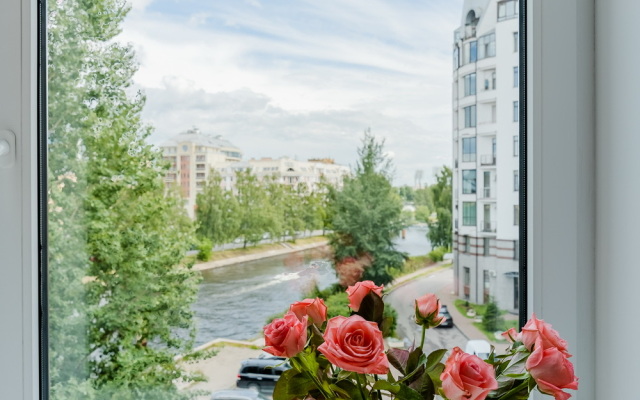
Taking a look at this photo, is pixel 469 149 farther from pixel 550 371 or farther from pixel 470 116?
pixel 550 371

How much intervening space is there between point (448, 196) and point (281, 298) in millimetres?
370

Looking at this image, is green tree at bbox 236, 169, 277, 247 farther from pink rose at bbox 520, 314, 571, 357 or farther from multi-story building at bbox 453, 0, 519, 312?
pink rose at bbox 520, 314, 571, 357

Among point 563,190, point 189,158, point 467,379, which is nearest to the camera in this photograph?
point 467,379

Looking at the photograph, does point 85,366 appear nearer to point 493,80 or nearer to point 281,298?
point 281,298

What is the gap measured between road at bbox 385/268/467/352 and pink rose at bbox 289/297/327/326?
39 cm

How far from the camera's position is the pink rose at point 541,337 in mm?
644

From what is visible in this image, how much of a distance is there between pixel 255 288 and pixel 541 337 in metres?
0.59

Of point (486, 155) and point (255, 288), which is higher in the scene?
point (486, 155)

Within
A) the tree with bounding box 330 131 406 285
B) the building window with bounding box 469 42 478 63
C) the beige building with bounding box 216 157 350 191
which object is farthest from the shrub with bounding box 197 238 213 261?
the building window with bounding box 469 42 478 63

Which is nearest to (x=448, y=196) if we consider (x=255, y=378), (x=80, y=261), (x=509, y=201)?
(x=509, y=201)

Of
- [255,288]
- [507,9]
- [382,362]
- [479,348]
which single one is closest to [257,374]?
[255,288]

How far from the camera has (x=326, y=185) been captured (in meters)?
1.10

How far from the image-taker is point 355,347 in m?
0.62

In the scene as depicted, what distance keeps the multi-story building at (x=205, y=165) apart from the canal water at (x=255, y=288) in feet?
0.45
